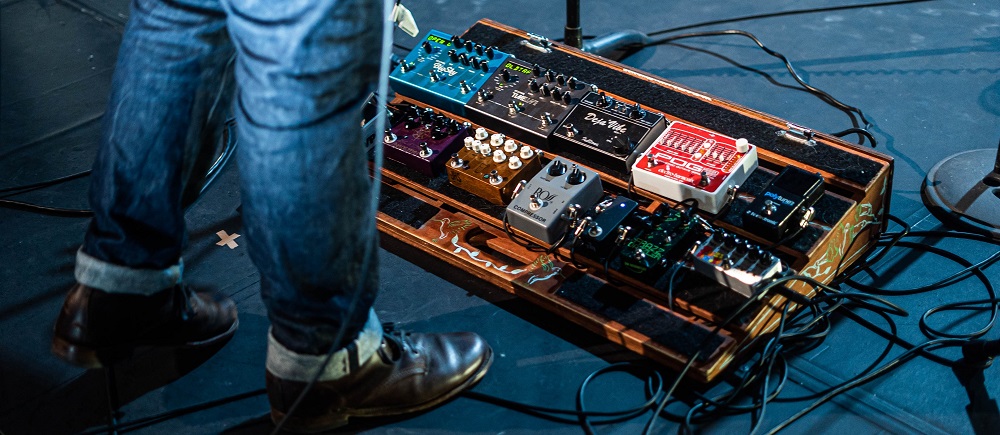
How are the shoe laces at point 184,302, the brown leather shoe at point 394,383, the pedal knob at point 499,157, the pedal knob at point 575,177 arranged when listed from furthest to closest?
the pedal knob at point 499,157 < the pedal knob at point 575,177 < the shoe laces at point 184,302 < the brown leather shoe at point 394,383

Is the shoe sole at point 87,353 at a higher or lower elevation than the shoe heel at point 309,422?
higher

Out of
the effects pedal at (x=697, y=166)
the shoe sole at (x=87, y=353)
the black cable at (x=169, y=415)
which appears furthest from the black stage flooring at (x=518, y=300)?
the effects pedal at (x=697, y=166)

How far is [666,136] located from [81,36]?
1945 millimetres

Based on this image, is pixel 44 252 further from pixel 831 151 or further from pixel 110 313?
pixel 831 151

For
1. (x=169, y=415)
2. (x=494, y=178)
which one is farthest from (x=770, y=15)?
(x=169, y=415)

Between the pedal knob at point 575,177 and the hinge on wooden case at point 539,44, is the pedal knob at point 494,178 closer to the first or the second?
the pedal knob at point 575,177

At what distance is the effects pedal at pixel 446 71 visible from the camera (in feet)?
7.24

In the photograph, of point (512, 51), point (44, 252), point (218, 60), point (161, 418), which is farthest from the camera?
point (512, 51)

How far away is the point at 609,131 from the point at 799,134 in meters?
0.39

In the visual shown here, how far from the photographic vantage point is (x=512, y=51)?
93.7 inches

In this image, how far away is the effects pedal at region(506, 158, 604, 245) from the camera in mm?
1859

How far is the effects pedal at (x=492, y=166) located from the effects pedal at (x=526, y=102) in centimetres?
4

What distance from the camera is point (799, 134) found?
200 cm

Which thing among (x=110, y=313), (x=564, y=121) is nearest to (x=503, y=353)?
(x=564, y=121)
